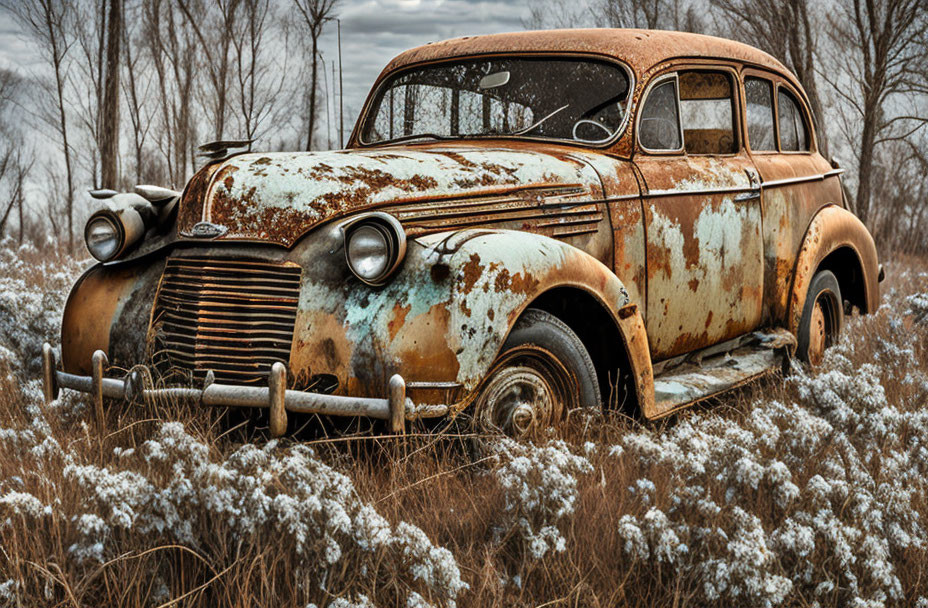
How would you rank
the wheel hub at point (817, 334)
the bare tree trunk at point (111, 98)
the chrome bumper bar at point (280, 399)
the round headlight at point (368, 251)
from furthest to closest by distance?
the bare tree trunk at point (111, 98)
the wheel hub at point (817, 334)
the round headlight at point (368, 251)
the chrome bumper bar at point (280, 399)

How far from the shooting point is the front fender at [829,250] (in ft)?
16.8

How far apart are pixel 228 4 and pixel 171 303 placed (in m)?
14.3

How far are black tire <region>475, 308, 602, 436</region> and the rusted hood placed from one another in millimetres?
620

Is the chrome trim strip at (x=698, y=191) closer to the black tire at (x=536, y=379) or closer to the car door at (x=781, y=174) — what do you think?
the car door at (x=781, y=174)

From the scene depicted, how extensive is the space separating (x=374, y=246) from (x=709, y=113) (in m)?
2.59

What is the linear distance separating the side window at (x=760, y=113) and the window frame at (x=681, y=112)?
107mm

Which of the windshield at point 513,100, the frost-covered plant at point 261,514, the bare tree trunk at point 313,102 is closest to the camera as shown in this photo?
the frost-covered plant at point 261,514

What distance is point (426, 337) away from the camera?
2975 millimetres

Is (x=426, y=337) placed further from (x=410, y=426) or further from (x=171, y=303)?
(x=171, y=303)

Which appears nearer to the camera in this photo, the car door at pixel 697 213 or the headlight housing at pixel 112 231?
the headlight housing at pixel 112 231

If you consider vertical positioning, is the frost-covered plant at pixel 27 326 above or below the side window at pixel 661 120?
below

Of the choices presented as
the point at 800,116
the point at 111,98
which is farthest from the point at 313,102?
the point at 800,116

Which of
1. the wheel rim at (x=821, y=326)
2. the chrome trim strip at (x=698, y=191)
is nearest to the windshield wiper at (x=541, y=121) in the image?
the chrome trim strip at (x=698, y=191)

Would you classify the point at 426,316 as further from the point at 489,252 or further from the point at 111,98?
the point at 111,98
